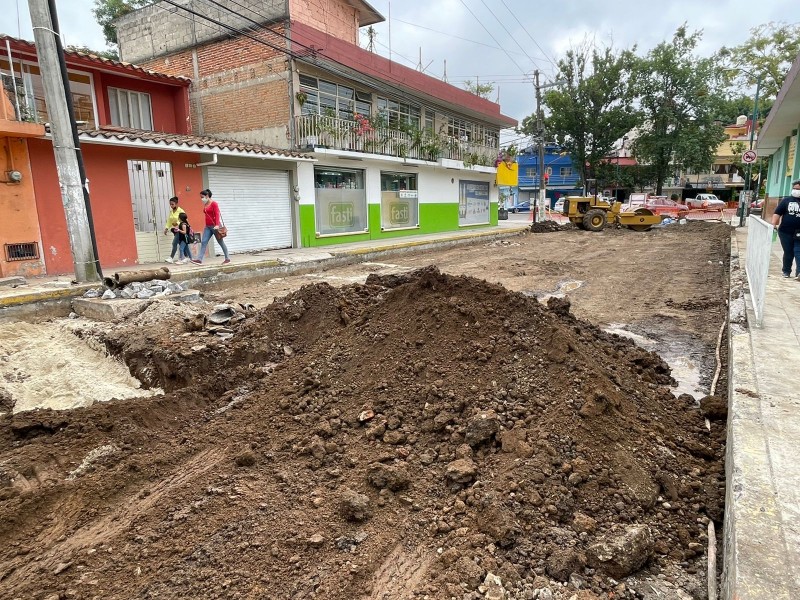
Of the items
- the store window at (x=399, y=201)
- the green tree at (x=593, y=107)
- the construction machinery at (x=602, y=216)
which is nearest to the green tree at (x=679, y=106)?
the green tree at (x=593, y=107)

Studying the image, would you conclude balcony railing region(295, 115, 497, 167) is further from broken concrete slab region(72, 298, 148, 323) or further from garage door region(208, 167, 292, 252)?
broken concrete slab region(72, 298, 148, 323)

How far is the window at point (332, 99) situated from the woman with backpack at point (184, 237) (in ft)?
21.0

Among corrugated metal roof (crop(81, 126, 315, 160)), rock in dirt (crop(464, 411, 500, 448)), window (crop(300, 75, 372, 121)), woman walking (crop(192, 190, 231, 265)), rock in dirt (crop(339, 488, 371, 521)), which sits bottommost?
rock in dirt (crop(339, 488, 371, 521))

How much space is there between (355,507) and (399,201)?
1946 cm

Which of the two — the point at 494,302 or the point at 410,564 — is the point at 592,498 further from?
the point at 494,302

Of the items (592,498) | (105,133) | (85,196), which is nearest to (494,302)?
(592,498)

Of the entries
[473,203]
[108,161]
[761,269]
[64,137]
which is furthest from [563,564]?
[473,203]

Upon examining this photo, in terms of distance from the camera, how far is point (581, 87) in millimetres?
38875

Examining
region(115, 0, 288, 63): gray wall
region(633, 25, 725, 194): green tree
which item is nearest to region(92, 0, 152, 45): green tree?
region(115, 0, 288, 63): gray wall

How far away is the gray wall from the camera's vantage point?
16.1 m

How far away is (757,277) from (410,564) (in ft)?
17.7

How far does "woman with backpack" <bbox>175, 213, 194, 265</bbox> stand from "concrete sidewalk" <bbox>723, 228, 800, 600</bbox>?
11.0 m

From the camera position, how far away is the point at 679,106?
3969 centimetres

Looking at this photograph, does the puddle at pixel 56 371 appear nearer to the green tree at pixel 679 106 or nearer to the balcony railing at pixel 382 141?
the balcony railing at pixel 382 141
